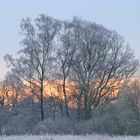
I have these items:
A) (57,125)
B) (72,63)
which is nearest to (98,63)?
(72,63)

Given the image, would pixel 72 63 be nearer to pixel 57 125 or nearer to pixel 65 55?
pixel 65 55

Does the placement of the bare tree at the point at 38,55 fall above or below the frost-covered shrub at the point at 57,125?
above

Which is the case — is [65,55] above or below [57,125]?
above

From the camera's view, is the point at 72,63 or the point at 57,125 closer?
the point at 57,125

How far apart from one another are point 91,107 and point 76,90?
7.96 ft

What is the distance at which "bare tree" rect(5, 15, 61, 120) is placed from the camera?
A: 53.2 metres

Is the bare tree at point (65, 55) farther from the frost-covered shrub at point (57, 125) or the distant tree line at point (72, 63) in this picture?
the frost-covered shrub at point (57, 125)

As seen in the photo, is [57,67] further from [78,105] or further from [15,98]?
[15,98]

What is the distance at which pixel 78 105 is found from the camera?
170ft

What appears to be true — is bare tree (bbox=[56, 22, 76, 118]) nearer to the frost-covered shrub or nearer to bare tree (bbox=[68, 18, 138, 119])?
Result: bare tree (bbox=[68, 18, 138, 119])

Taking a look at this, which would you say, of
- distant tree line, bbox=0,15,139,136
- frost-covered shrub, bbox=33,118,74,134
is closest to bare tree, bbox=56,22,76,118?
distant tree line, bbox=0,15,139,136

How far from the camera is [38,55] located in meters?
53.6

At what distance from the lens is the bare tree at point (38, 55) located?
53.2 meters

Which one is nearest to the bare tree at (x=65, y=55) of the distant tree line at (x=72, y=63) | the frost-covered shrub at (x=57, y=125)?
the distant tree line at (x=72, y=63)
